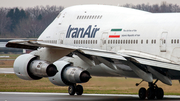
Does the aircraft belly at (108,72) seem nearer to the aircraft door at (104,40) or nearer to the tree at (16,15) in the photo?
the aircraft door at (104,40)

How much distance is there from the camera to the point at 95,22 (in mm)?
26906

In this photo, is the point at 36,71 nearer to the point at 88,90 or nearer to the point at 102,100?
the point at 102,100

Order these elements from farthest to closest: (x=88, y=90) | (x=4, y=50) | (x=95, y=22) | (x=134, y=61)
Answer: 1. (x=4, y=50)
2. (x=88, y=90)
3. (x=95, y=22)
4. (x=134, y=61)

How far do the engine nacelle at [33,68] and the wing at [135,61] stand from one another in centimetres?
85

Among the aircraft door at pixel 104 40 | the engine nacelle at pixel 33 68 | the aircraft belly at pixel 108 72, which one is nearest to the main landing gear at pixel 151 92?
the aircraft belly at pixel 108 72

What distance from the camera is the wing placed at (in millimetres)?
21062

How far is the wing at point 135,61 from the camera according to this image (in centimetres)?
2106

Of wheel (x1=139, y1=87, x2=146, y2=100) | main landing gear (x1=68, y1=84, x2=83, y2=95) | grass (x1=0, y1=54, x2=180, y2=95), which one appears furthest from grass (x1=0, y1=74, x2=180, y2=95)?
wheel (x1=139, y1=87, x2=146, y2=100)

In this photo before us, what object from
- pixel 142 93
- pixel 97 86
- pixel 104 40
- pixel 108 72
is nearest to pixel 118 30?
pixel 104 40

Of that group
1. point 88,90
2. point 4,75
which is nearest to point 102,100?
point 88,90

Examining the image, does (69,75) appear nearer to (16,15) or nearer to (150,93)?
(150,93)

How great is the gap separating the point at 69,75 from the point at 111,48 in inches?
127

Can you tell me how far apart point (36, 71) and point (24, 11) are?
67291 mm

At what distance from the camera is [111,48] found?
2533cm
